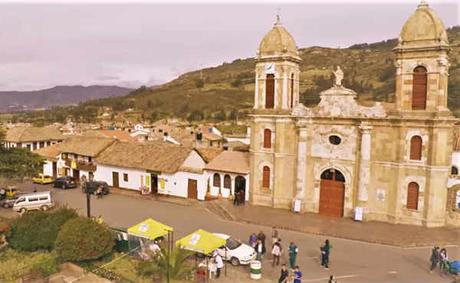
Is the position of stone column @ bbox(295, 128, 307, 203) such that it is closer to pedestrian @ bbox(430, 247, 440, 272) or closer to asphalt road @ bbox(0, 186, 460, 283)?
asphalt road @ bbox(0, 186, 460, 283)

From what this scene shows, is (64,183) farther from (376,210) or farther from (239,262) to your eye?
(376,210)

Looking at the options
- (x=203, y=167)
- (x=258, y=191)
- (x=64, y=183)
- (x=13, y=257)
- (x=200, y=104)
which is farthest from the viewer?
(x=200, y=104)

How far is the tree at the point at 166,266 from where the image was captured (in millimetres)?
17375

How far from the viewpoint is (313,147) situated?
2925 centimetres

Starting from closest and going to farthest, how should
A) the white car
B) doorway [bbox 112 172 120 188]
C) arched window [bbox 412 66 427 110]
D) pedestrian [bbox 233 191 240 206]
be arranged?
the white car < arched window [bbox 412 66 427 110] < pedestrian [bbox 233 191 240 206] < doorway [bbox 112 172 120 188]

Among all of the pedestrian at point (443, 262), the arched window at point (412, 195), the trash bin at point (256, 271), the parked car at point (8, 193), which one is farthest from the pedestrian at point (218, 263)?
the parked car at point (8, 193)

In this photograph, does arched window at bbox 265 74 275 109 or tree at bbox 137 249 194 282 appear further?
arched window at bbox 265 74 275 109

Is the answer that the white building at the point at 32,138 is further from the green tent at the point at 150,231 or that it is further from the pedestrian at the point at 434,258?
the pedestrian at the point at 434,258

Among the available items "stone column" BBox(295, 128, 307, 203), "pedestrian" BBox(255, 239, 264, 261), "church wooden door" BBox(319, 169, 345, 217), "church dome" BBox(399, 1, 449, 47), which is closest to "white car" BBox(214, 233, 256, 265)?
"pedestrian" BBox(255, 239, 264, 261)

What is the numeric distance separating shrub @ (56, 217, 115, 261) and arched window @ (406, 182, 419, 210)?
18565 mm

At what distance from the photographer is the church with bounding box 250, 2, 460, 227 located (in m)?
25.0

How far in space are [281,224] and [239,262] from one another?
7503mm

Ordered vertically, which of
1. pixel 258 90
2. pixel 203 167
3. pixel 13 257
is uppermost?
pixel 258 90

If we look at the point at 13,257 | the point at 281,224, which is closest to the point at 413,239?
the point at 281,224
